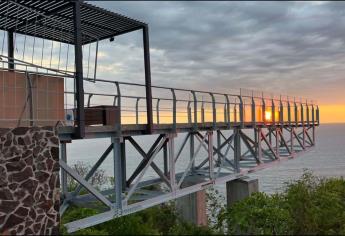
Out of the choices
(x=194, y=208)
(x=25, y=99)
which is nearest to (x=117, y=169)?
(x=25, y=99)

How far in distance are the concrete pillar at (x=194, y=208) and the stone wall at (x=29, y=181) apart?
12.5 meters

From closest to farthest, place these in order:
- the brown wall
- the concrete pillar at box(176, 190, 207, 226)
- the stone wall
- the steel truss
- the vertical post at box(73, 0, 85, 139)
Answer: the stone wall < the brown wall < the vertical post at box(73, 0, 85, 139) < the steel truss < the concrete pillar at box(176, 190, 207, 226)

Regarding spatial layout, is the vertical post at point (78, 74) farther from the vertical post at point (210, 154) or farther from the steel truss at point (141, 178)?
the vertical post at point (210, 154)

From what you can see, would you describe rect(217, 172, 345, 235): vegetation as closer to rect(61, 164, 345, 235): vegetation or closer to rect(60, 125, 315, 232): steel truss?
rect(61, 164, 345, 235): vegetation

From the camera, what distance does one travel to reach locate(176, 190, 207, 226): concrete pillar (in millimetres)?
22312

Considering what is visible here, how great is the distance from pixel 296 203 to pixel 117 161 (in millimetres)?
8248

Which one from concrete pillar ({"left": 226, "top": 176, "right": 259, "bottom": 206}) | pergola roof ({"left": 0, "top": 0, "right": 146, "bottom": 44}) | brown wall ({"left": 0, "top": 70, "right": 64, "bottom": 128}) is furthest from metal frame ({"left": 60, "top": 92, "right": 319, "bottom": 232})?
pergola roof ({"left": 0, "top": 0, "right": 146, "bottom": 44})

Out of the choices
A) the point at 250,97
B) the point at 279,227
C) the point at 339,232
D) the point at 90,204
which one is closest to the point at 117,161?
the point at 90,204

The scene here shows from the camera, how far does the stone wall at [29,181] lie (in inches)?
389

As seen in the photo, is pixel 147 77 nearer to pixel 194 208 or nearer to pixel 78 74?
pixel 78 74

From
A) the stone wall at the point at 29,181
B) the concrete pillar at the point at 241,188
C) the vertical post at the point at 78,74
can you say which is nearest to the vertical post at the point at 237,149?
the concrete pillar at the point at 241,188

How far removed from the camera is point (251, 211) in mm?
14750

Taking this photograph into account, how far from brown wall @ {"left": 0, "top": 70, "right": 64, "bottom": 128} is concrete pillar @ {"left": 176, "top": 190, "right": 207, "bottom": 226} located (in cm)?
1230

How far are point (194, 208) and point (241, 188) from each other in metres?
2.91
